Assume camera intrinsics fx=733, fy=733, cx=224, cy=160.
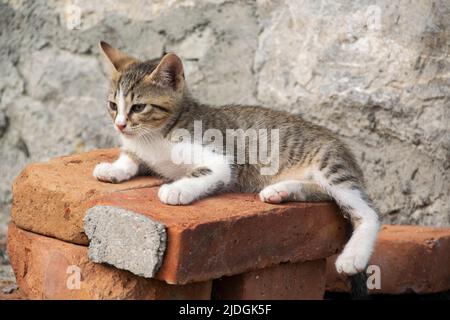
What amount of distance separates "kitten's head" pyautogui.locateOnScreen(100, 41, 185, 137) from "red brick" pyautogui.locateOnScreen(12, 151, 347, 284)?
33 centimetres

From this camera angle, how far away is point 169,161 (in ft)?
13.0

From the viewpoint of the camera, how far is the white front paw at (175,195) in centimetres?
352

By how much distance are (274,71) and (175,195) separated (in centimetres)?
169

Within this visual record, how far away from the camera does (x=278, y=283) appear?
3.67 m

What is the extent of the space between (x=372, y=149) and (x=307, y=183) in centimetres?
97

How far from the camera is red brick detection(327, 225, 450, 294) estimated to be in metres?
4.28

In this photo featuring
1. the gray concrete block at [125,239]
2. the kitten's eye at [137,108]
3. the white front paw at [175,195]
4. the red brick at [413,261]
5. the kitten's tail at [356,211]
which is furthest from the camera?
the red brick at [413,261]

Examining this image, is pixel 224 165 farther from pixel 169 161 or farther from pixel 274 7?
pixel 274 7

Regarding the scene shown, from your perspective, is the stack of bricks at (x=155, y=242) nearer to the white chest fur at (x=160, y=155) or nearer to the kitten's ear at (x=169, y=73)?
the white chest fur at (x=160, y=155)

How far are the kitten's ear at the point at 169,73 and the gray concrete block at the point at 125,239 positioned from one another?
2.85 feet

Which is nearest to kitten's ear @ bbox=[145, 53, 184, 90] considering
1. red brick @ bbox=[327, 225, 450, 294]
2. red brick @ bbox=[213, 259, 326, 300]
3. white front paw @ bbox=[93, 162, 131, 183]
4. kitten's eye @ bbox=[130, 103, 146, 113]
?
kitten's eye @ bbox=[130, 103, 146, 113]

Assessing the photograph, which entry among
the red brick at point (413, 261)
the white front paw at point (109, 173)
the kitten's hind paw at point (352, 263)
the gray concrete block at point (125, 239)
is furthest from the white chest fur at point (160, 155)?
the red brick at point (413, 261)

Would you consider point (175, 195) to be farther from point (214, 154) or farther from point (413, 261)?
point (413, 261)

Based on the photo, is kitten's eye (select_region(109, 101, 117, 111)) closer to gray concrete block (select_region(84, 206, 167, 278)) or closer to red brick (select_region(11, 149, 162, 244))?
red brick (select_region(11, 149, 162, 244))
